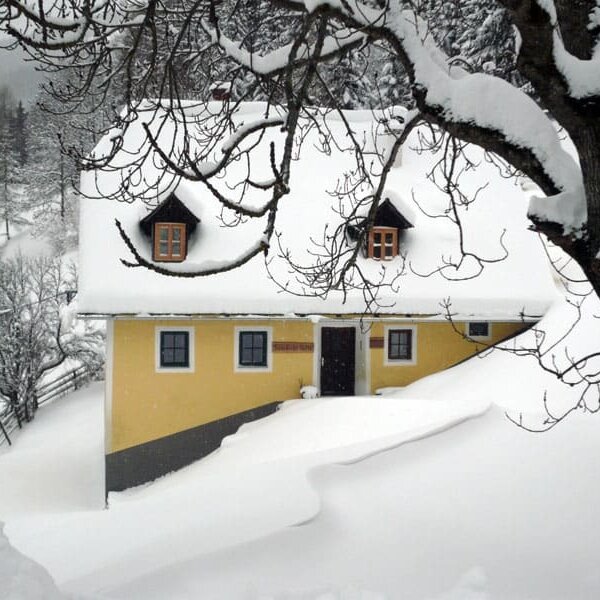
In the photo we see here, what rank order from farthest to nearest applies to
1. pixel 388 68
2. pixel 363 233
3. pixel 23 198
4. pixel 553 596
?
pixel 23 198
pixel 388 68
pixel 363 233
pixel 553 596

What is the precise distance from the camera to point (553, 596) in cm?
526

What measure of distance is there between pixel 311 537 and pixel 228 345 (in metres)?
8.78

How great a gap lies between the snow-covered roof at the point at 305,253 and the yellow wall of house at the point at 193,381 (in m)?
0.87

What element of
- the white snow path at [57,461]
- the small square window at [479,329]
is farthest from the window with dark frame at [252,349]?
the small square window at [479,329]

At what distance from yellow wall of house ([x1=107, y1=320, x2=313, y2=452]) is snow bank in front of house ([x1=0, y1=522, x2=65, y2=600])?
9.58m

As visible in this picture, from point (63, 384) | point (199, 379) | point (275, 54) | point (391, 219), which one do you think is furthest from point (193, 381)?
point (63, 384)

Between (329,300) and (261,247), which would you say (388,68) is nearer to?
(329,300)

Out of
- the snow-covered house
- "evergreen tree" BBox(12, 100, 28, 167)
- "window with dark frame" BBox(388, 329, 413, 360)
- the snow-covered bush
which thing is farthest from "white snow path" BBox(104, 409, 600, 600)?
"evergreen tree" BBox(12, 100, 28, 167)

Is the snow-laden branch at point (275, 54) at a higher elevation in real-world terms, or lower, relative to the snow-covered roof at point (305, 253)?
higher

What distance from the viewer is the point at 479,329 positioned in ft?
50.4

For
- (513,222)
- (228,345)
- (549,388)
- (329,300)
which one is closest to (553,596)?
(549,388)

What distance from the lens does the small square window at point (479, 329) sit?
50.3 ft

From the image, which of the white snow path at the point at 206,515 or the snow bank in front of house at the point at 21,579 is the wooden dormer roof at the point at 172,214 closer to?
the white snow path at the point at 206,515

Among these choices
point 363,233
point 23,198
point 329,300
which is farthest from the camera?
point 23,198
